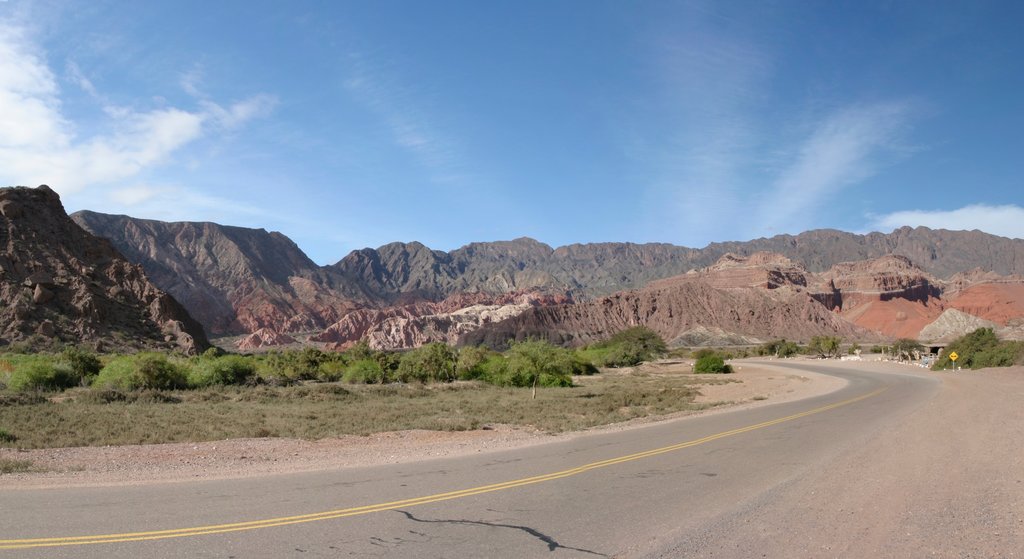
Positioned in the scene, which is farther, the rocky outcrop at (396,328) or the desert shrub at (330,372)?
the rocky outcrop at (396,328)

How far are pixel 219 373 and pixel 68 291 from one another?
121 ft

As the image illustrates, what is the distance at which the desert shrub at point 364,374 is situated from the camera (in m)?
48.6

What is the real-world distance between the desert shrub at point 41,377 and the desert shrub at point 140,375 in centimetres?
185

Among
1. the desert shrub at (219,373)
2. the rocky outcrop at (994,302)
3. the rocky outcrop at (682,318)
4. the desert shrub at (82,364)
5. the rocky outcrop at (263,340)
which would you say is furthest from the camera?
the rocky outcrop at (994,302)

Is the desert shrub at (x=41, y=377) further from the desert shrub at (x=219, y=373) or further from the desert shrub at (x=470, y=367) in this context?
the desert shrub at (x=470, y=367)

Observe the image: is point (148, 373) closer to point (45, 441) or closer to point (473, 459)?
point (45, 441)

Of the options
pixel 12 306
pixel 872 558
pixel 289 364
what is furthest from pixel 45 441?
pixel 12 306

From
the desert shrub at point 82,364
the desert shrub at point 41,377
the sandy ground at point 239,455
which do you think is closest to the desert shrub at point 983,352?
the sandy ground at point 239,455

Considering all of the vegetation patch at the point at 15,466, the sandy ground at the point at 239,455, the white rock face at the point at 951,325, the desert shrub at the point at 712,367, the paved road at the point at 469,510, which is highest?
the white rock face at the point at 951,325

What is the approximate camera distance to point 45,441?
16422mm

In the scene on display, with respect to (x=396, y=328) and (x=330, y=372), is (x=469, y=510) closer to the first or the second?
(x=330, y=372)

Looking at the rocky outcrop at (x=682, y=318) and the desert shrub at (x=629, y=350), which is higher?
the rocky outcrop at (x=682, y=318)

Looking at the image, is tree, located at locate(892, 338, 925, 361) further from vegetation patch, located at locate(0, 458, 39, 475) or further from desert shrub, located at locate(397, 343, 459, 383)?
vegetation patch, located at locate(0, 458, 39, 475)

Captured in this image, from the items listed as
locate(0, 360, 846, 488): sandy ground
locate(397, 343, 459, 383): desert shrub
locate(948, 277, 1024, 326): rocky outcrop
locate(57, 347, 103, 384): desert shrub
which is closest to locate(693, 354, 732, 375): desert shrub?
locate(397, 343, 459, 383): desert shrub
